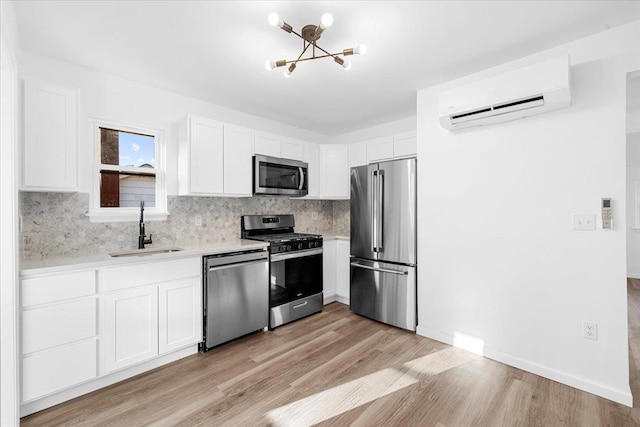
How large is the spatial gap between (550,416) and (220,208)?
340 centimetres

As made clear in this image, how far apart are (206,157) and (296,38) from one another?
1.51 m

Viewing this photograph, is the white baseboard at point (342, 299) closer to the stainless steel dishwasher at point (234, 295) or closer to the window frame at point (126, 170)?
the stainless steel dishwasher at point (234, 295)

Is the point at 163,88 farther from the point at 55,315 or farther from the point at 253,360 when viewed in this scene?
Result: the point at 253,360

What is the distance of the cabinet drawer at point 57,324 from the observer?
1.81 metres

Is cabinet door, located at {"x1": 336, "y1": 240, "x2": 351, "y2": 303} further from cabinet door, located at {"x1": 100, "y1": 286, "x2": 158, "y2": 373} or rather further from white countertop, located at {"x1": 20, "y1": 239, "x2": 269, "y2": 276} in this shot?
cabinet door, located at {"x1": 100, "y1": 286, "x2": 158, "y2": 373}

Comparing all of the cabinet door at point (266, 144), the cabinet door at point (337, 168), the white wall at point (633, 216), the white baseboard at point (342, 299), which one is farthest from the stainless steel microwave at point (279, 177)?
the white wall at point (633, 216)

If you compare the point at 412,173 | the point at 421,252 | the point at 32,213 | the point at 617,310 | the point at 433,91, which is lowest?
the point at 617,310

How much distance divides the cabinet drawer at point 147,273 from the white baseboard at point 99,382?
677 mm

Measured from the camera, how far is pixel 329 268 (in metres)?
3.96

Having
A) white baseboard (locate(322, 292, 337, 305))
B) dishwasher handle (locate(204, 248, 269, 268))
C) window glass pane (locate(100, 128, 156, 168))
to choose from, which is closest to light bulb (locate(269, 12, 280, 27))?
dishwasher handle (locate(204, 248, 269, 268))

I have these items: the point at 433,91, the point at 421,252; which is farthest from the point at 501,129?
→ the point at 421,252

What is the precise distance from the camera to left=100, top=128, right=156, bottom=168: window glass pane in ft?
8.93

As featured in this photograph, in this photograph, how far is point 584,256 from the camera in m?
2.11

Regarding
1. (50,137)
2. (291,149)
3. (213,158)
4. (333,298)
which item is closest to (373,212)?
(291,149)
